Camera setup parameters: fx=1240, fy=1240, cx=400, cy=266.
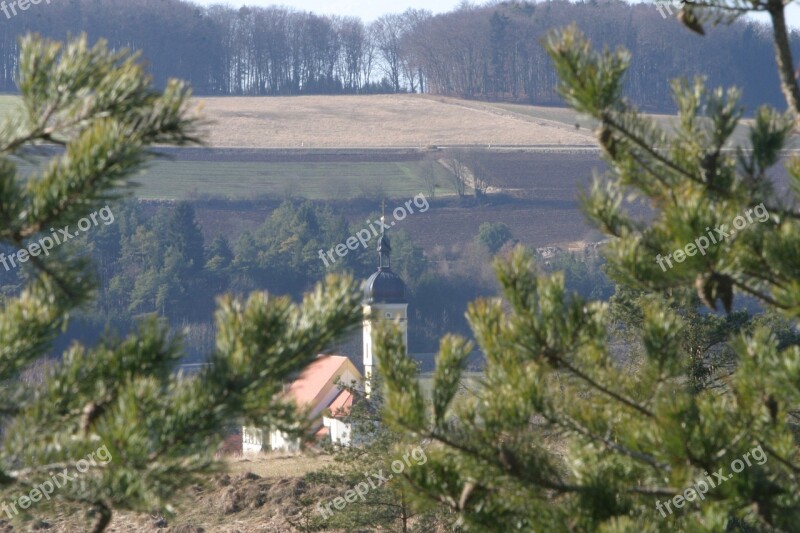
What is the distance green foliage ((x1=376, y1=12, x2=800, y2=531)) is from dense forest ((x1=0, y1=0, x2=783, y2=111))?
100192mm

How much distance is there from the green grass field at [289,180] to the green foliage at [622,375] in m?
83.8

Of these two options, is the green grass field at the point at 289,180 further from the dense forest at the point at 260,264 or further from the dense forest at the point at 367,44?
the dense forest at the point at 367,44

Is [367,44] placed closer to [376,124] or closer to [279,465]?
[376,124]

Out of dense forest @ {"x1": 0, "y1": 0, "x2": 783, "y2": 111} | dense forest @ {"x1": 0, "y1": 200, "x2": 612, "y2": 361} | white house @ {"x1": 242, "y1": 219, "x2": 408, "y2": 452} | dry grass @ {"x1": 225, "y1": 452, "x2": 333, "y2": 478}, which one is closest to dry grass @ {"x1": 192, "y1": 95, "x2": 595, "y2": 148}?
dense forest @ {"x1": 0, "y1": 0, "x2": 783, "y2": 111}

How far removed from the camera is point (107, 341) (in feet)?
11.1

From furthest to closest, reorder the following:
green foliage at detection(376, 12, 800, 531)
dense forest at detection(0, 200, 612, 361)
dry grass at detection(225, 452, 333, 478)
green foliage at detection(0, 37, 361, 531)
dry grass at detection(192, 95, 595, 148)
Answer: dry grass at detection(192, 95, 595, 148), dense forest at detection(0, 200, 612, 361), dry grass at detection(225, 452, 333, 478), green foliage at detection(376, 12, 800, 531), green foliage at detection(0, 37, 361, 531)

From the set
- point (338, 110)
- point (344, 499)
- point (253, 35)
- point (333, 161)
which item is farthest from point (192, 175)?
point (344, 499)

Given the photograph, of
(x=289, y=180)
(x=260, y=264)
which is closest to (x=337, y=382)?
(x=260, y=264)

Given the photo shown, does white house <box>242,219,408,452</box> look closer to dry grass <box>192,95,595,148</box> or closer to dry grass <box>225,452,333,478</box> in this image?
dry grass <box>225,452,333,478</box>

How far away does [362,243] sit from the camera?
76375mm

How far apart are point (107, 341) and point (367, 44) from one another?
423ft

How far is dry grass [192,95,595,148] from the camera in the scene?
95312mm

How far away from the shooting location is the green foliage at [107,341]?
3.04m

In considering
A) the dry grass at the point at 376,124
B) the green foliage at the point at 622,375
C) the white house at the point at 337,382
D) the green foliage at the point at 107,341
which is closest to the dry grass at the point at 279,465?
the white house at the point at 337,382
